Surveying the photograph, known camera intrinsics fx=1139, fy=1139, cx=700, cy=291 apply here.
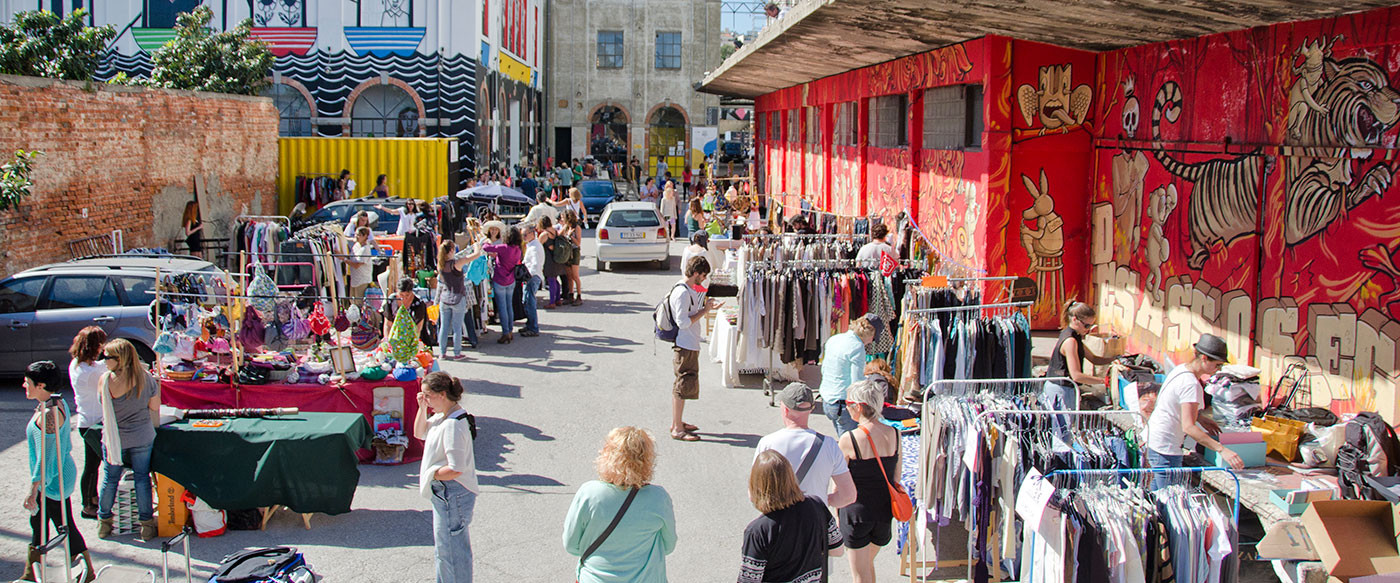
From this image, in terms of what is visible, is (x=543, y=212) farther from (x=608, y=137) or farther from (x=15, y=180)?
(x=608, y=137)

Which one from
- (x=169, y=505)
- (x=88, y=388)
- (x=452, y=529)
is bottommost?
(x=169, y=505)

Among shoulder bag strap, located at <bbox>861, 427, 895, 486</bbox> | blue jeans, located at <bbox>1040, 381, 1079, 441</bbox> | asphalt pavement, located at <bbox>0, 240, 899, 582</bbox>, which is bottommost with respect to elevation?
asphalt pavement, located at <bbox>0, 240, 899, 582</bbox>

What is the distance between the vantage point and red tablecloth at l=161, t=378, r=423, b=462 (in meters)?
10.1

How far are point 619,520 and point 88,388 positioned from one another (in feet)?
15.6

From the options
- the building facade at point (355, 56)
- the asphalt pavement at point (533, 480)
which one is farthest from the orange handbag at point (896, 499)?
the building facade at point (355, 56)

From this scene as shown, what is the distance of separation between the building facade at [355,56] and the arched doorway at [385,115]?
0.03m

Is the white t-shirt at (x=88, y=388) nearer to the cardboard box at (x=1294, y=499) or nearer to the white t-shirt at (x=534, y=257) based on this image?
the cardboard box at (x=1294, y=499)

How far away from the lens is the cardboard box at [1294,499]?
708cm

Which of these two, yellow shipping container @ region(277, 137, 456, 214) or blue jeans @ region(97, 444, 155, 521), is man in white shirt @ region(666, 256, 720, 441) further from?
yellow shipping container @ region(277, 137, 456, 214)

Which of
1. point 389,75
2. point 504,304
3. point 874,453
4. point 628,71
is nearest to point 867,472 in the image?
point 874,453

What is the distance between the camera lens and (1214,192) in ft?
35.8

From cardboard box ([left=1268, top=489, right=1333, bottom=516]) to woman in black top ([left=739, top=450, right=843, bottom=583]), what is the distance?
351cm

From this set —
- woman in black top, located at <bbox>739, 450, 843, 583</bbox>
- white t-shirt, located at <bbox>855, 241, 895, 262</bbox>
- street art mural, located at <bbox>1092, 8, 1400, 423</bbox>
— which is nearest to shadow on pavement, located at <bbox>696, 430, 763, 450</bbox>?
white t-shirt, located at <bbox>855, 241, 895, 262</bbox>

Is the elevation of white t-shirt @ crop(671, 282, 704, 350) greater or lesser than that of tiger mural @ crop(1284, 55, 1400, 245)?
lesser
